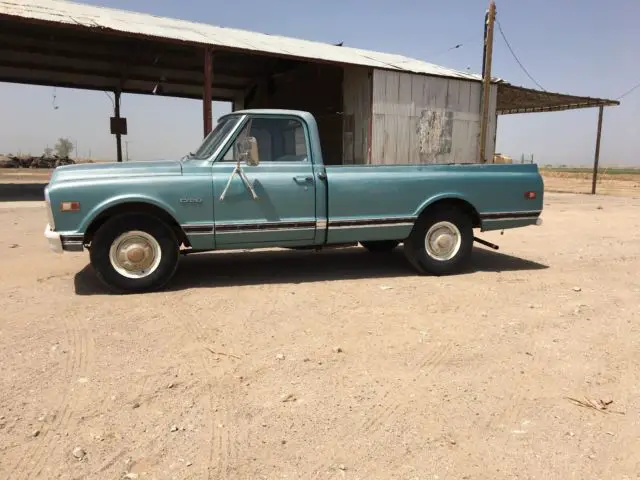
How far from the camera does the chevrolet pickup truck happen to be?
15.7 feet

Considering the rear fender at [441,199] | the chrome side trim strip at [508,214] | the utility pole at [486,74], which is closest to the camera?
the rear fender at [441,199]

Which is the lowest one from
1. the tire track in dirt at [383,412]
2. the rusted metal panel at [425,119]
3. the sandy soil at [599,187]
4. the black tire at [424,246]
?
the tire track in dirt at [383,412]

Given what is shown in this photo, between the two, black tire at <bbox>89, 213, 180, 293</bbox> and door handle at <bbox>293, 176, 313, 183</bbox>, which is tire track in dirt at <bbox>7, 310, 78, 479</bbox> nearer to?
black tire at <bbox>89, 213, 180, 293</bbox>

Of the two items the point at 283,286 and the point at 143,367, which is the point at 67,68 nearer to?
the point at 283,286

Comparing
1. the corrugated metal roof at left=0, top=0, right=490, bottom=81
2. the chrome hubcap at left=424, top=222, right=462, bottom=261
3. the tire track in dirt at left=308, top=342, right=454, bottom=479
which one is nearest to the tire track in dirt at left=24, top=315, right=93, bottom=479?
the tire track in dirt at left=308, top=342, right=454, bottom=479

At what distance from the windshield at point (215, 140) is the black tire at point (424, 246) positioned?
2438 mm

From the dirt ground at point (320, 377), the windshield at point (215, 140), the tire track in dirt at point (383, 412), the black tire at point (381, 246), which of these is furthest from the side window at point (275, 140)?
the tire track in dirt at point (383, 412)

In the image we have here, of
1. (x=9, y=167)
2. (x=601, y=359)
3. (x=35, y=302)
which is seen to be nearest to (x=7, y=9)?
(x=35, y=302)

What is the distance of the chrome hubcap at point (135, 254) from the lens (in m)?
4.87

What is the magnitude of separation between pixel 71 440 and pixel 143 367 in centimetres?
86

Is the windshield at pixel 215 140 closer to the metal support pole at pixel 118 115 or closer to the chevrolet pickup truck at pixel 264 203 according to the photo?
the chevrolet pickup truck at pixel 264 203

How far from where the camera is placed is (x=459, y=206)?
598cm

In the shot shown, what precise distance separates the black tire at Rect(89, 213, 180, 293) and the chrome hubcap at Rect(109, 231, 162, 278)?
3 centimetres

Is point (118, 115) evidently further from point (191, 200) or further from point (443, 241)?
point (443, 241)
